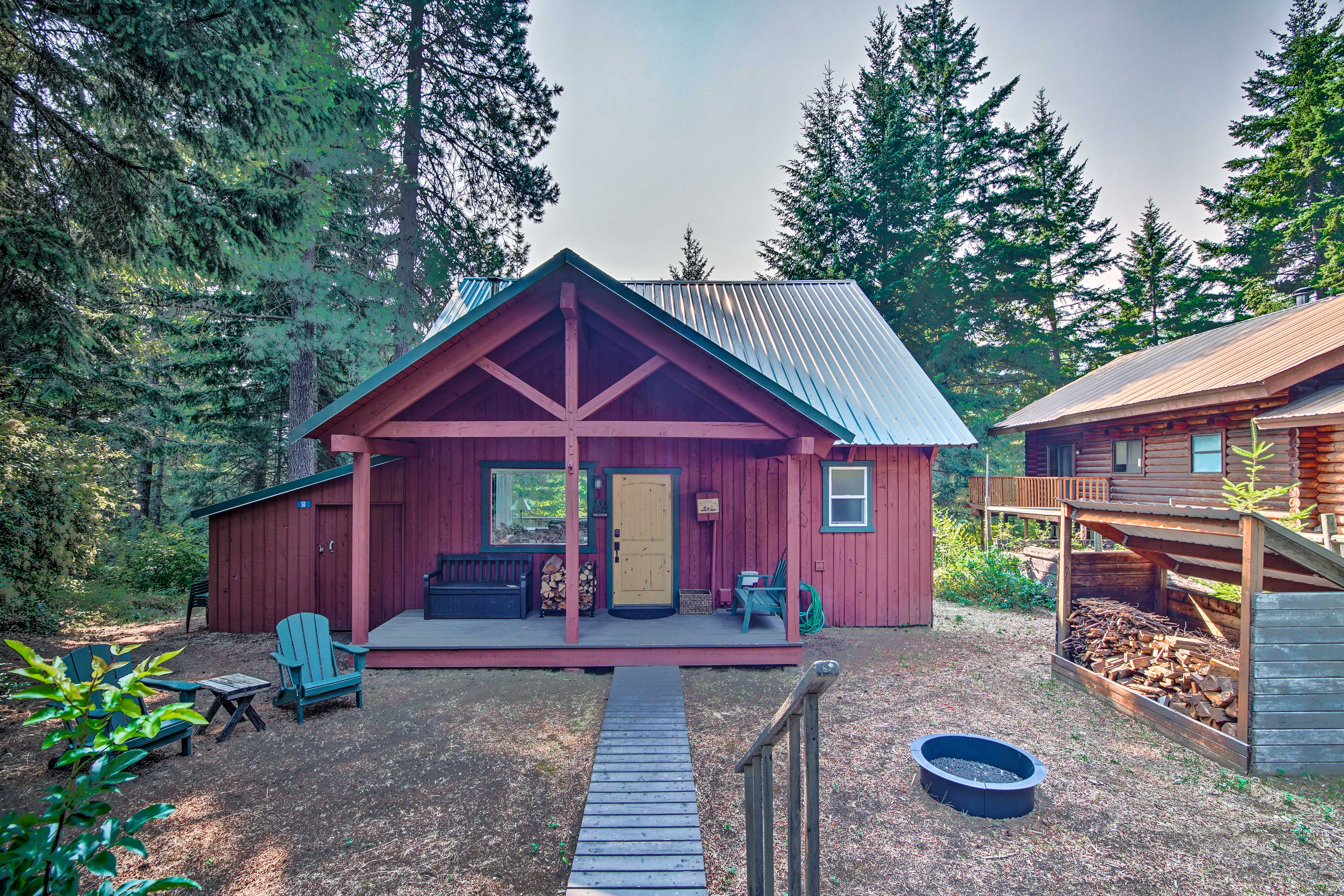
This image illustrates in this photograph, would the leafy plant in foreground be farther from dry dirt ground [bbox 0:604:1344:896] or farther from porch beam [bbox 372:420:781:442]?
porch beam [bbox 372:420:781:442]

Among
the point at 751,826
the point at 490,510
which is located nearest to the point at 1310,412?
the point at 751,826

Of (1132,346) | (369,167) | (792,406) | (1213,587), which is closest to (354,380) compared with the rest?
(369,167)

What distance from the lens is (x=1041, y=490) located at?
14.1m

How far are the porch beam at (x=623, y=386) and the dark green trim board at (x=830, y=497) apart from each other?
346 centimetres

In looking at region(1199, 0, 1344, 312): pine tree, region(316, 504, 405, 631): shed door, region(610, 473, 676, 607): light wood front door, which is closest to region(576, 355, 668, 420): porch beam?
region(610, 473, 676, 607): light wood front door

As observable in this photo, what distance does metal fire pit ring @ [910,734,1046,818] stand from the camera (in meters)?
3.93

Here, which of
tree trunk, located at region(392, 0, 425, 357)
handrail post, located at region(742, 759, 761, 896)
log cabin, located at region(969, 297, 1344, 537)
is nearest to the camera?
handrail post, located at region(742, 759, 761, 896)

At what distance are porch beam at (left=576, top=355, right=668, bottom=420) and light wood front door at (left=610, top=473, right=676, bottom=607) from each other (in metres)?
2.04

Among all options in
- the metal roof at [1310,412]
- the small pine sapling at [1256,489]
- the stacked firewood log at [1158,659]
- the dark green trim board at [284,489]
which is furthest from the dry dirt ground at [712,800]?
the metal roof at [1310,412]

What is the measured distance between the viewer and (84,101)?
5.01 meters

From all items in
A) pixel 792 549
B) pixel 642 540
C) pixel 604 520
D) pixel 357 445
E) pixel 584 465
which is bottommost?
pixel 642 540

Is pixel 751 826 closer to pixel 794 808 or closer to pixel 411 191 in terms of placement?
pixel 794 808

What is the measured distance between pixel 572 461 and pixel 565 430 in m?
0.36

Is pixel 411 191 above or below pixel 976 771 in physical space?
above
